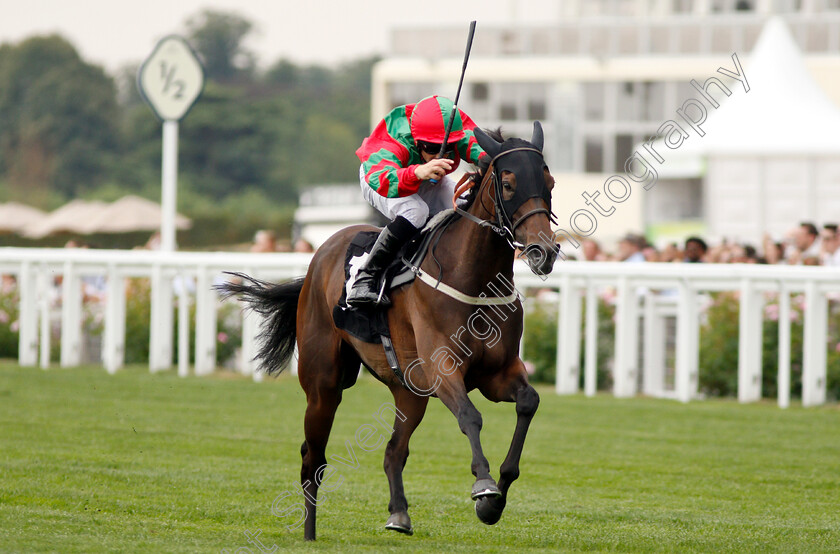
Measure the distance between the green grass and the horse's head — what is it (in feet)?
4.31

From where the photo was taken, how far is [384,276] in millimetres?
5039

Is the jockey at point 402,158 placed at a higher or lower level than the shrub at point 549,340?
higher

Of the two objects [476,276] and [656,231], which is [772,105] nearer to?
[656,231]

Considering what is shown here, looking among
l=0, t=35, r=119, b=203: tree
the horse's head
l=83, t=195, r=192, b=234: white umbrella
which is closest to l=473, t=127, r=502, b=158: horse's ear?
the horse's head

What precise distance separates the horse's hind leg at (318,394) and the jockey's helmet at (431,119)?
3.47 feet

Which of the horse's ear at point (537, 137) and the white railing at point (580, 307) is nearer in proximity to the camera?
the horse's ear at point (537, 137)

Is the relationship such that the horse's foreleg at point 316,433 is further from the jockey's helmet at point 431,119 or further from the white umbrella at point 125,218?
the white umbrella at point 125,218

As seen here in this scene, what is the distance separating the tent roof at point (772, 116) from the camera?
15125mm

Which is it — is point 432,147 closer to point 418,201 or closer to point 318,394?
point 418,201

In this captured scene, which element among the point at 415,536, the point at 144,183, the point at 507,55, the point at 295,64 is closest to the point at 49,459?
the point at 415,536

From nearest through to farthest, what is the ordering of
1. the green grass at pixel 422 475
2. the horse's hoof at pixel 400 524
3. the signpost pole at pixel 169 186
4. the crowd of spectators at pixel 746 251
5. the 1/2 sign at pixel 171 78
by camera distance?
the horse's hoof at pixel 400 524
the green grass at pixel 422 475
the crowd of spectators at pixel 746 251
the signpost pole at pixel 169 186
the 1/2 sign at pixel 171 78

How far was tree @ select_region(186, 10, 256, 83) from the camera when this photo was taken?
8362cm

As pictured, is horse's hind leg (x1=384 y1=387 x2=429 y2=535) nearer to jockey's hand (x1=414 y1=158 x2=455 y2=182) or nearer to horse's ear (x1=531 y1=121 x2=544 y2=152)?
jockey's hand (x1=414 y1=158 x2=455 y2=182)

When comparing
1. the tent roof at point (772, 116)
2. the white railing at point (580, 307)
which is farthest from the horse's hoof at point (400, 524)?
the tent roof at point (772, 116)
